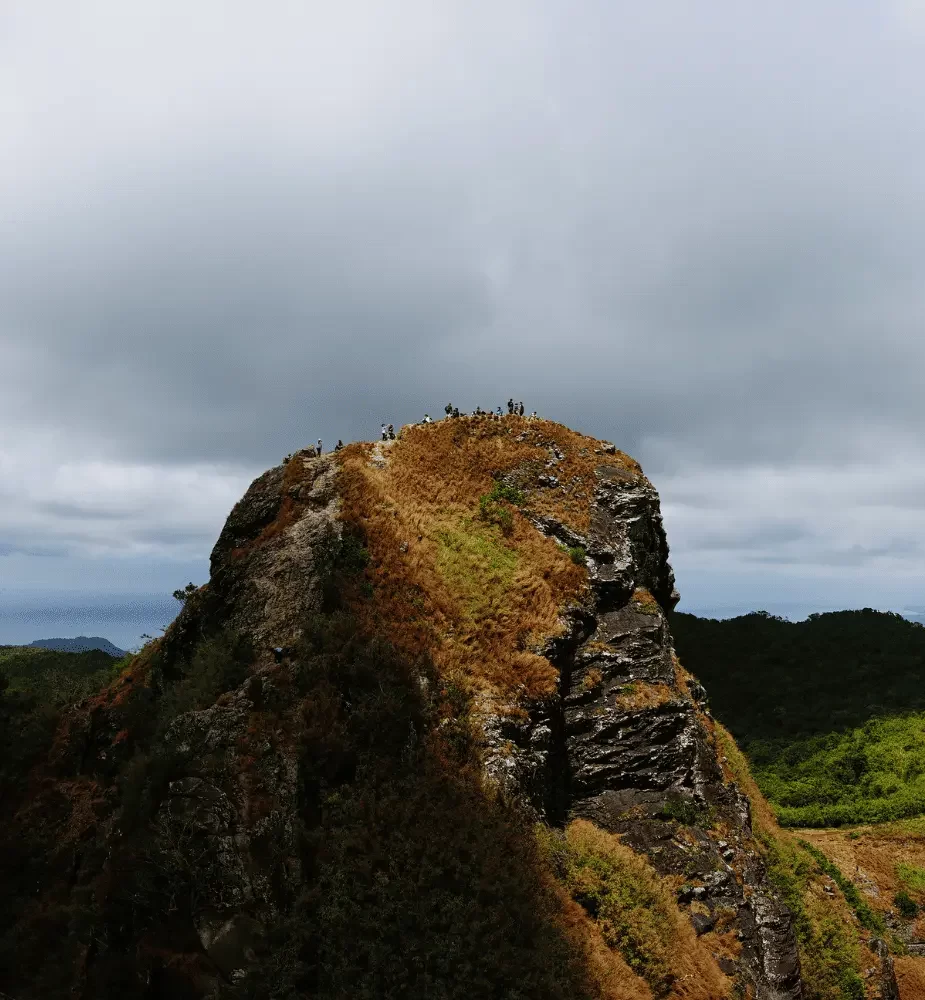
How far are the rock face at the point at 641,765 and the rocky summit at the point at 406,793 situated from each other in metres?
0.11

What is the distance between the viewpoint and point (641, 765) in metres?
23.5

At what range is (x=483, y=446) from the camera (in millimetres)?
34000

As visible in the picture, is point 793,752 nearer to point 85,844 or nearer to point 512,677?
point 512,677

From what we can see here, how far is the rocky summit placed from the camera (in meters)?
15.3

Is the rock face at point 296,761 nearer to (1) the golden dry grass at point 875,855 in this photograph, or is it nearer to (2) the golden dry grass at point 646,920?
(2) the golden dry grass at point 646,920

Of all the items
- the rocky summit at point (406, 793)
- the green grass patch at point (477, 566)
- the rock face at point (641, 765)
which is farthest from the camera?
the green grass patch at point (477, 566)

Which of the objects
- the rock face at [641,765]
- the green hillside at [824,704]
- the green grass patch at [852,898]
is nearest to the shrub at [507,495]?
the rock face at [641,765]

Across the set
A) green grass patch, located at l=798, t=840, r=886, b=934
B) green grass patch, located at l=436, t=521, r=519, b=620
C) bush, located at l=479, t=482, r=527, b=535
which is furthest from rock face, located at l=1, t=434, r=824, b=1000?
green grass patch, located at l=798, t=840, r=886, b=934

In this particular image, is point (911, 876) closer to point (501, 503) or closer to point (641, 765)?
point (641, 765)

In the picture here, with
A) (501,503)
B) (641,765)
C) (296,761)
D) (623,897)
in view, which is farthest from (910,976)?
(296,761)

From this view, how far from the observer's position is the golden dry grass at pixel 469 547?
2286 centimetres

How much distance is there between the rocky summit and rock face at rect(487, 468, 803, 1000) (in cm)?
11

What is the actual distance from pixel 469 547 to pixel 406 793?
11.8 metres

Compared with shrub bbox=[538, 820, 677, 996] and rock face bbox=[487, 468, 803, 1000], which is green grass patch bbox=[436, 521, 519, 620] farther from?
shrub bbox=[538, 820, 677, 996]
